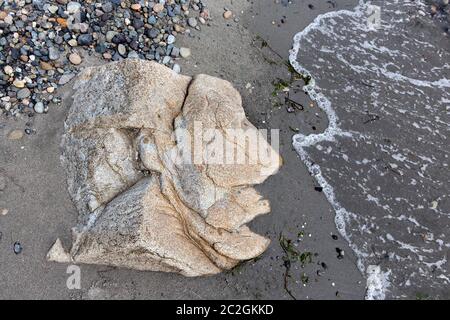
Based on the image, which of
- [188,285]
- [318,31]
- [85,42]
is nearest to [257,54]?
[318,31]

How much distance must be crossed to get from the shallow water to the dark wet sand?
0.92 ft

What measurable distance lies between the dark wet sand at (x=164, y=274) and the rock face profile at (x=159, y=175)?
0.48 feet

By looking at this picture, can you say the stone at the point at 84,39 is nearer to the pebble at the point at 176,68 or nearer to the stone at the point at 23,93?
the stone at the point at 23,93

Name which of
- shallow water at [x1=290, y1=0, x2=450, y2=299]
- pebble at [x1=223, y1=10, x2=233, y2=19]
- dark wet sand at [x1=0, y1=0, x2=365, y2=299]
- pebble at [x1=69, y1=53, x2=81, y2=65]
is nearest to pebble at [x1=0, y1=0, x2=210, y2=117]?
pebble at [x1=69, y1=53, x2=81, y2=65]

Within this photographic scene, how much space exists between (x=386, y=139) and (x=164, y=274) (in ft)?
11.2

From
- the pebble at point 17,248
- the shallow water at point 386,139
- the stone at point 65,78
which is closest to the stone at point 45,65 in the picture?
the stone at point 65,78

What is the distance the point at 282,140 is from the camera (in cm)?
581

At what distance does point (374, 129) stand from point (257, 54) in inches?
76.5

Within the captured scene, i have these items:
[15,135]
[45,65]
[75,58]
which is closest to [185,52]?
[75,58]

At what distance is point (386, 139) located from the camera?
19.8ft

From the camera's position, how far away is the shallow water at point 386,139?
5.42 metres

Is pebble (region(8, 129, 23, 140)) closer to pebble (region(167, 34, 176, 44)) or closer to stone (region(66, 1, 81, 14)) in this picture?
stone (region(66, 1, 81, 14))

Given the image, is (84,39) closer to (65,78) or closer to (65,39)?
(65,39)

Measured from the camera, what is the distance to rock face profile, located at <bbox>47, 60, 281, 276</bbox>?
4793 mm
